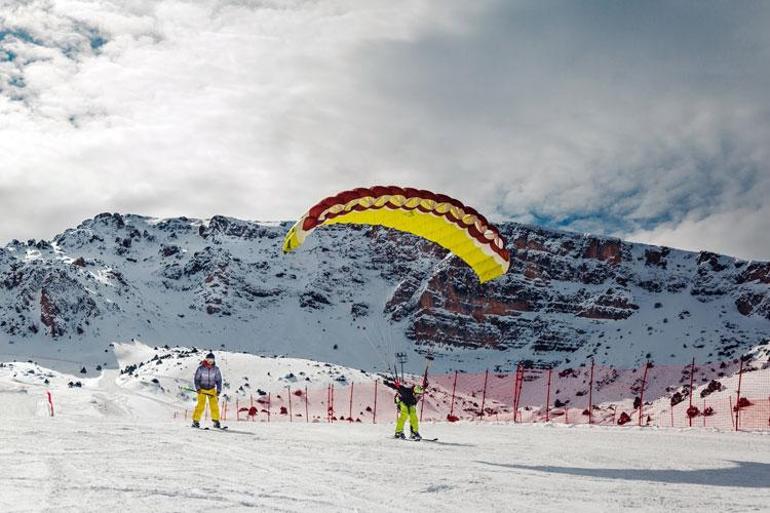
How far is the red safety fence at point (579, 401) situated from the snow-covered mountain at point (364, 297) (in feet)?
156

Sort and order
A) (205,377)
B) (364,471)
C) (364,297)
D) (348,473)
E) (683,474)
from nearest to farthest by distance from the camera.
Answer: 1. (348,473)
2. (364,471)
3. (683,474)
4. (205,377)
5. (364,297)

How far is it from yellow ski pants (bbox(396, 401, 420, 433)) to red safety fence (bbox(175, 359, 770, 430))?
996cm

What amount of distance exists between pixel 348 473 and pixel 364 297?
140121 mm

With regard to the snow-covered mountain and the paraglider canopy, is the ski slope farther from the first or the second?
the snow-covered mountain

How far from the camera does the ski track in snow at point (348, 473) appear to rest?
7043 mm

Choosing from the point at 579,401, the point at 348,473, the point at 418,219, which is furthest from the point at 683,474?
the point at 579,401

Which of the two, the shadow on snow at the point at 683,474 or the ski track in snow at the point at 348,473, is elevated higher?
the shadow on snow at the point at 683,474

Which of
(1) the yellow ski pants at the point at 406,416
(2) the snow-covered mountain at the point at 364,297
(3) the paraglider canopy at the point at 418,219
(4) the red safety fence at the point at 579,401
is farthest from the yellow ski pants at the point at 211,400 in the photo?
(2) the snow-covered mountain at the point at 364,297

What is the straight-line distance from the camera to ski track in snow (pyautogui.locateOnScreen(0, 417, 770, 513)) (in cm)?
704

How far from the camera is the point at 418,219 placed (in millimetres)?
15969

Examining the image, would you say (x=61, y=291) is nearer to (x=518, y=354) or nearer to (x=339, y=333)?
(x=339, y=333)

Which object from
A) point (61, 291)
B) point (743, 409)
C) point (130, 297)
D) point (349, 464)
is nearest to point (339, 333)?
point (130, 297)

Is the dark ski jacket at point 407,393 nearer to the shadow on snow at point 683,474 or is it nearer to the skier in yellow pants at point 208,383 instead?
the skier in yellow pants at point 208,383

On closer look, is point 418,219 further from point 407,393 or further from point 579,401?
point 579,401
